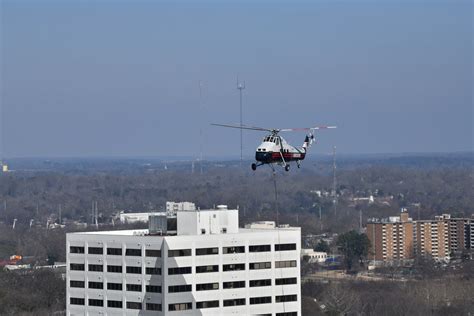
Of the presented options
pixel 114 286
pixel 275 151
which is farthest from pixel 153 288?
pixel 275 151

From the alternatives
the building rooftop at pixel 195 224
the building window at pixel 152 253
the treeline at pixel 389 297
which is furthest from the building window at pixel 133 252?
the treeline at pixel 389 297

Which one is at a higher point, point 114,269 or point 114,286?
point 114,269

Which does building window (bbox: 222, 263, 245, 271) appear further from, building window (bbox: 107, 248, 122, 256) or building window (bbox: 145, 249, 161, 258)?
building window (bbox: 107, 248, 122, 256)

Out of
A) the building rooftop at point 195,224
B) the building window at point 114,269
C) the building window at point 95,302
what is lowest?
the building window at point 95,302

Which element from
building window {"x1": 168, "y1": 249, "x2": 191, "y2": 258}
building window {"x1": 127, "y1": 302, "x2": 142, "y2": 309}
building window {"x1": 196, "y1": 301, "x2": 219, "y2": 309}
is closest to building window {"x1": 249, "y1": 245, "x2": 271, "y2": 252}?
building window {"x1": 196, "y1": 301, "x2": 219, "y2": 309}

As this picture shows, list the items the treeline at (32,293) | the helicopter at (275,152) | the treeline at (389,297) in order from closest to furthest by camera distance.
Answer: the helicopter at (275,152) < the treeline at (32,293) < the treeline at (389,297)

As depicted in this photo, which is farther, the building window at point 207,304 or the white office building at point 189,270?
the building window at point 207,304

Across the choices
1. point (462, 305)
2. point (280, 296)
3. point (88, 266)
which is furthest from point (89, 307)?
point (462, 305)

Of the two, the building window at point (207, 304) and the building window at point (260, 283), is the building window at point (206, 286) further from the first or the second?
the building window at point (260, 283)

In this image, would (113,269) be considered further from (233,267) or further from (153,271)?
(233,267)
